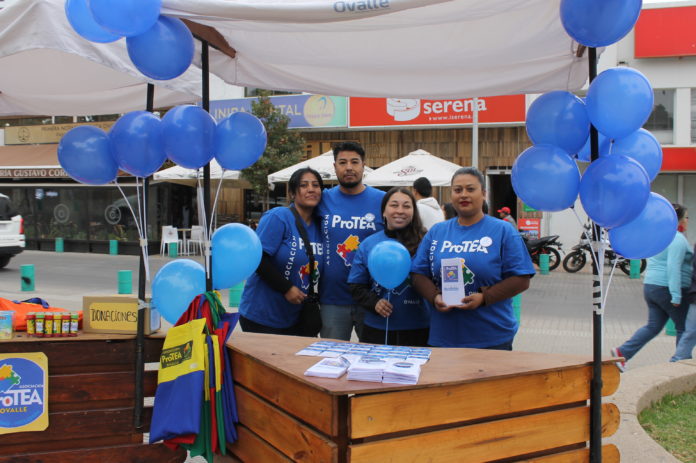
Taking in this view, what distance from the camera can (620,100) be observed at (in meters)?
2.56

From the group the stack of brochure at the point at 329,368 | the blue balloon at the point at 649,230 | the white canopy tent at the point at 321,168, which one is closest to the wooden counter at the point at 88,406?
the stack of brochure at the point at 329,368

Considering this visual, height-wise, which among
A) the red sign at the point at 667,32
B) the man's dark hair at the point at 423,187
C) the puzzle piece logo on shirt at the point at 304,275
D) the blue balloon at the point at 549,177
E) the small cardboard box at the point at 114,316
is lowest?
the small cardboard box at the point at 114,316

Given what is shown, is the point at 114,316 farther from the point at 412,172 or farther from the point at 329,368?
the point at 412,172

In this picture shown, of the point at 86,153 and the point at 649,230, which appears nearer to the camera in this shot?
the point at 649,230

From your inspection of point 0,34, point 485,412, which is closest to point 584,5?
point 485,412

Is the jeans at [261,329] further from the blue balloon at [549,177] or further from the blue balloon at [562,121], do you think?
the blue balloon at [562,121]

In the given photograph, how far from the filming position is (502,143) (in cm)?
1872

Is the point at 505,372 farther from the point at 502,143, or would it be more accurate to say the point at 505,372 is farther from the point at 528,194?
the point at 502,143

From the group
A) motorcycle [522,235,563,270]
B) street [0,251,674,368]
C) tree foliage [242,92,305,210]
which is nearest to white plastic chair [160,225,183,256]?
street [0,251,674,368]

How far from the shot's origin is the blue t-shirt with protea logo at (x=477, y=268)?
3320mm

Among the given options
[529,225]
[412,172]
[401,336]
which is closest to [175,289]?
[401,336]

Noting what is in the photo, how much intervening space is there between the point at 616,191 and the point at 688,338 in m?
3.78

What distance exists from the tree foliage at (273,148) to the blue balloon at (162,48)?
14.1 m

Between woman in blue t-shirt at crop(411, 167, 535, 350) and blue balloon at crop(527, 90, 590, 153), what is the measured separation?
623 millimetres
